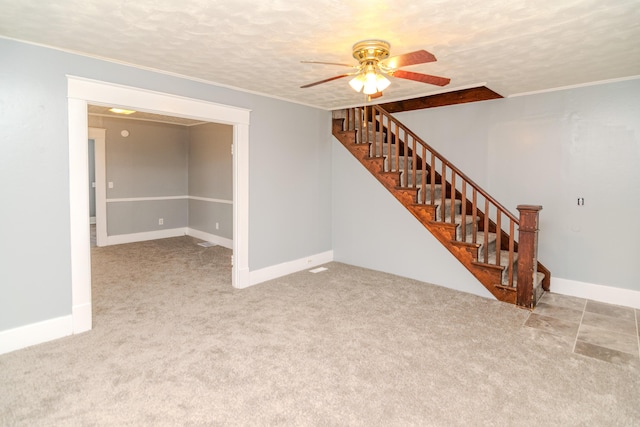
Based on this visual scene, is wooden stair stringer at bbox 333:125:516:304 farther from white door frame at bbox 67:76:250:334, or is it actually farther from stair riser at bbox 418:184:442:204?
white door frame at bbox 67:76:250:334

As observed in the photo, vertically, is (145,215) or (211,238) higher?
(145,215)

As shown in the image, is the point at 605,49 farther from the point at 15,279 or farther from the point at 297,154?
the point at 15,279

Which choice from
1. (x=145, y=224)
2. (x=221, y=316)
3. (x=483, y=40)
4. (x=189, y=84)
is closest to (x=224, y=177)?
(x=145, y=224)

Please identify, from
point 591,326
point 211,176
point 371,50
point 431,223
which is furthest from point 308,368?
point 211,176

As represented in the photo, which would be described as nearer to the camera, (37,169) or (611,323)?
(37,169)

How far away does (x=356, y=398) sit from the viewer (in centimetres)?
216

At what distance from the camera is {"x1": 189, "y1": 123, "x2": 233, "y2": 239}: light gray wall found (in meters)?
6.45

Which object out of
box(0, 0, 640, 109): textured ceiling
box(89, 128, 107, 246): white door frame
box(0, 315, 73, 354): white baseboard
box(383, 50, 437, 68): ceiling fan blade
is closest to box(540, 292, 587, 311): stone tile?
box(0, 0, 640, 109): textured ceiling

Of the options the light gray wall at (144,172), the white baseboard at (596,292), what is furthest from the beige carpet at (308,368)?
the light gray wall at (144,172)

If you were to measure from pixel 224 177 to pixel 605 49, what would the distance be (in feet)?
18.2

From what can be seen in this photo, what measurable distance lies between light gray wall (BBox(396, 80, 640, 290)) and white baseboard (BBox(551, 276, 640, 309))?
2.3 inches

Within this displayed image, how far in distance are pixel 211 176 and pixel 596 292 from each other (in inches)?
245

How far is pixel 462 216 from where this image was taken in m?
4.11

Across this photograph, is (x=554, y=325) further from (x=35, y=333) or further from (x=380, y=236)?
(x=35, y=333)
